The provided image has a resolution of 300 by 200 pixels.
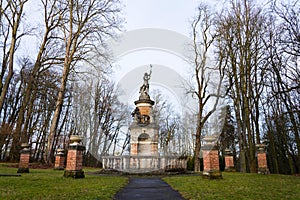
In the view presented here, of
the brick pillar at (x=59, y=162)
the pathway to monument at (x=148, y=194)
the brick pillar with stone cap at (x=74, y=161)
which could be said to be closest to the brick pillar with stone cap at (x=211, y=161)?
the pathway to monument at (x=148, y=194)

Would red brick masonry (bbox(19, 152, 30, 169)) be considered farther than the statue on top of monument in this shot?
No

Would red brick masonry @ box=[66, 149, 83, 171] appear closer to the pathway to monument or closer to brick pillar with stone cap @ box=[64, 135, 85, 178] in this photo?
brick pillar with stone cap @ box=[64, 135, 85, 178]

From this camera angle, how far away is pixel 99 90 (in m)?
27.8

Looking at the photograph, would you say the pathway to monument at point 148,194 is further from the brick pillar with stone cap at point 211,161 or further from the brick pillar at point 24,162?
the brick pillar at point 24,162

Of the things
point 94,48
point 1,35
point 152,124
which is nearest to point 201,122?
point 152,124

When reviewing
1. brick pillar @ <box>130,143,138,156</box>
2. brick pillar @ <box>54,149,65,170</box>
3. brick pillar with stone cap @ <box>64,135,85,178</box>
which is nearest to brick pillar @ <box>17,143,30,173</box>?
brick pillar @ <box>54,149,65,170</box>

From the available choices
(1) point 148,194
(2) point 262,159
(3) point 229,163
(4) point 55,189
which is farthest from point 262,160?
(4) point 55,189

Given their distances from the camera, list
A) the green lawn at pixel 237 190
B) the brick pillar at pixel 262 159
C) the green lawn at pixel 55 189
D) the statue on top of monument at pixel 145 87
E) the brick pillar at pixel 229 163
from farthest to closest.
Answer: the statue on top of monument at pixel 145 87
the brick pillar at pixel 229 163
the brick pillar at pixel 262 159
the green lawn at pixel 237 190
the green lawn at pixel 55 189

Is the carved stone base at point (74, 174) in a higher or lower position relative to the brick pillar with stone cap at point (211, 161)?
lower

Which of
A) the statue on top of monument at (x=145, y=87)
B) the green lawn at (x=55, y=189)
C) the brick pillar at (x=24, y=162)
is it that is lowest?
the green lawn at (x=55, y=189)

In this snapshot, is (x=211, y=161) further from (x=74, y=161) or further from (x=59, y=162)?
(x=59, y=162)

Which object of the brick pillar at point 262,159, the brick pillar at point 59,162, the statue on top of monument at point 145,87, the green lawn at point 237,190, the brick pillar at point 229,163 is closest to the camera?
the green lawn at point 237,190

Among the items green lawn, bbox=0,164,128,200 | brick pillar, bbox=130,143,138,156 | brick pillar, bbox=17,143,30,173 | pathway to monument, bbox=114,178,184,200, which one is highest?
brick pillar, bbox=130,143,138,156

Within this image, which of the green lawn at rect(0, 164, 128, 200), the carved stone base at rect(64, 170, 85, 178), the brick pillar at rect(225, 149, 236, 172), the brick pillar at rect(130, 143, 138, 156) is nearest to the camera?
the green lawn at rect(0, 164, 128, 200)
